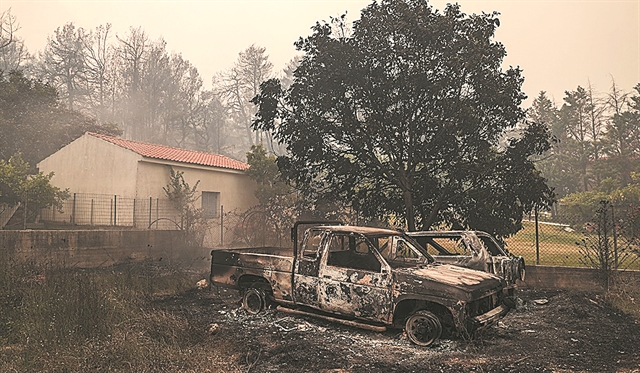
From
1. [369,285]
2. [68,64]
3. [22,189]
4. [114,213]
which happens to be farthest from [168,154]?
[68,64]

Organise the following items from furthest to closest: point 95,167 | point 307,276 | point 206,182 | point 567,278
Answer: point 206,182, point 95,167, point 567,278, point 307,276

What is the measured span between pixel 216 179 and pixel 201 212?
2127 mm

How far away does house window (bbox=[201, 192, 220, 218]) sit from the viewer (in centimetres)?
2170

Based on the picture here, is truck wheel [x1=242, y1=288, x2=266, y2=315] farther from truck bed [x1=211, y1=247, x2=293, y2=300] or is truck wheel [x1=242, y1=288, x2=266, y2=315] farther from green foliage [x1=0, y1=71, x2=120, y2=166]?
green foliage [x1=0, y1=71, x2=120, y2=166]

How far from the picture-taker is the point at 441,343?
664cm

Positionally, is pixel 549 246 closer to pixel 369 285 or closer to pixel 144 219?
pixel 369 285

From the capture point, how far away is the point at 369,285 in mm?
6805

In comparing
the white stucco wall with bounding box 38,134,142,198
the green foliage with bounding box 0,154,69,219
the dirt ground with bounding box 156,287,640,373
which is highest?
the white stucco wall with bounding box 38,134,142,198

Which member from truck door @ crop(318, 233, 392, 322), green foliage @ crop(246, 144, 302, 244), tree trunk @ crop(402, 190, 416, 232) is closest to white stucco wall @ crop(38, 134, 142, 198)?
green foliage @ crop(246, 144, 302, 244)

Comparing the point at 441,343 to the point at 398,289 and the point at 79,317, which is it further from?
the point at 79,317

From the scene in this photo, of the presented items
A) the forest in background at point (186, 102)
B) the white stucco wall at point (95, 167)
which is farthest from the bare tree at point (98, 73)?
the white stucco wall at point (95, 167)

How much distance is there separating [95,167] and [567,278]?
18.7 m

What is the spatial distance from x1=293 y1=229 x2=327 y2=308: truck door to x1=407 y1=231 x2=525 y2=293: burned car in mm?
2338

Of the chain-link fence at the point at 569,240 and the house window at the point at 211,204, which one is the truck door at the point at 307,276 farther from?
the house window at the point at 211,204
